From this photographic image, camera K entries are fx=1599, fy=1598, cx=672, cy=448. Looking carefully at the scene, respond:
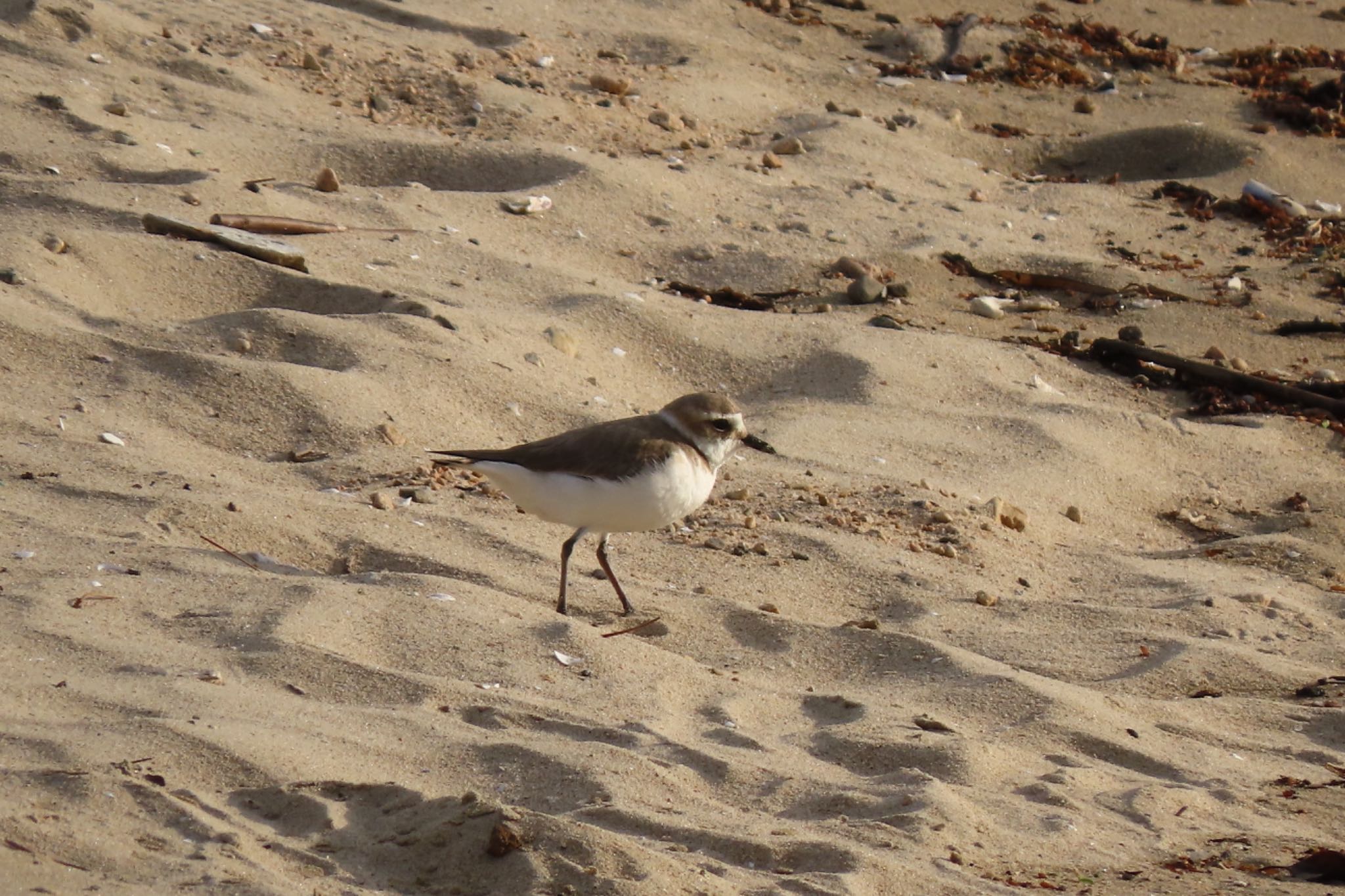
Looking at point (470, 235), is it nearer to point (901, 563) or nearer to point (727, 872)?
point (901, 563)

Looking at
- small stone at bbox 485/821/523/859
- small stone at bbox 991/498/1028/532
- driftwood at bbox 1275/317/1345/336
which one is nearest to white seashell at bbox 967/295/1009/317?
driftwood at bbox 1275/317/1345/336

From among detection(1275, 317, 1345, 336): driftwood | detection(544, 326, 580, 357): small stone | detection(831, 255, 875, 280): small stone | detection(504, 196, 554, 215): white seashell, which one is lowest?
detection(544, 326, 580, 357): small stone

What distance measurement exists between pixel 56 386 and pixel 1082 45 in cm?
836

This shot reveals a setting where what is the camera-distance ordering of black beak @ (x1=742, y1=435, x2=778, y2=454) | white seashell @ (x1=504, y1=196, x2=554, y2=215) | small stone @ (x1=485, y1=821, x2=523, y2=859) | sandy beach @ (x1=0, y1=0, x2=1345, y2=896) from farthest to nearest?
1. white seashell @ (x1=504, y1=196, x2=554, y2=215)
2. black beak @ (x1=742, y1=435, x2=778, y2=454)
3. sandy beach @ (x1=0, y1=0, x2=1345, y2=896)
4. small stone @ (x1=485, y1=821, x2=523, y2=859)

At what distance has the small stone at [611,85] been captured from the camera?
948 cm

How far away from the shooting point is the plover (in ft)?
16.4

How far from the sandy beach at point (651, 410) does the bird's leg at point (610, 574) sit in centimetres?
9

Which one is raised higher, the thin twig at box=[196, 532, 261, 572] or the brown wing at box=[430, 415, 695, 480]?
the brown wing at box=[430, 415, 695, 480]

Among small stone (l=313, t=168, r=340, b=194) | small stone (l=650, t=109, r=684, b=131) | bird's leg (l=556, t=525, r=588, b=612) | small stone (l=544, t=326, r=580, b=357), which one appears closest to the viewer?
bird's leg (l=556, t=525, r=588, b=612)

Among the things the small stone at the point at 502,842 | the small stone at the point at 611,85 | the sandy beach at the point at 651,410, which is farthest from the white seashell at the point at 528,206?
the small stone at the point at 502,842

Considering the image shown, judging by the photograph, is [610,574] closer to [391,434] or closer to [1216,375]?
[391,434]

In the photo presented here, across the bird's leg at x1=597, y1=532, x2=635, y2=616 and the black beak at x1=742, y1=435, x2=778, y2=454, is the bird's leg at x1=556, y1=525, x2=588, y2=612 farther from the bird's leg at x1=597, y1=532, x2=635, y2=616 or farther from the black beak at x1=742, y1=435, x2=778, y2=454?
the black beak at x1=742, y1=435, x2=778, y2=454

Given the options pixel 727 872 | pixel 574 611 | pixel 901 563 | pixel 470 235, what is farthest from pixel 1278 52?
pixel 727 872

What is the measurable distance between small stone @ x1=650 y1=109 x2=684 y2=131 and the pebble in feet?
7.12
